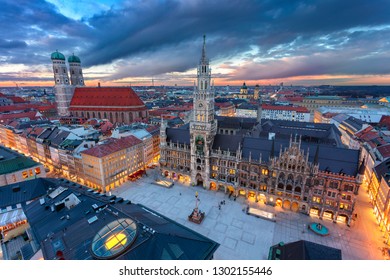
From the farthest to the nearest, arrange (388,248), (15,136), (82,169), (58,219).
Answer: (15,136)
(82,169)
(388,248)
(58,219)

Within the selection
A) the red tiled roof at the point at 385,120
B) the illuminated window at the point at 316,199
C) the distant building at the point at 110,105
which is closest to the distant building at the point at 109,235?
the illuminated window at the point at 316,199

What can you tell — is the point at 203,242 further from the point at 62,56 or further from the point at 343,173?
the point at 62,56

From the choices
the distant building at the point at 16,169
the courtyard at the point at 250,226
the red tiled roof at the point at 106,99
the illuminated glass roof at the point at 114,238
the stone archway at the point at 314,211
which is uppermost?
the red tiled roof at the point at 106,99

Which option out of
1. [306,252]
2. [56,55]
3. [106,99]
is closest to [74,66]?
[56,55]

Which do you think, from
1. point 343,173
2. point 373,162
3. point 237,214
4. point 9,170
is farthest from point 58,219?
point 373,162

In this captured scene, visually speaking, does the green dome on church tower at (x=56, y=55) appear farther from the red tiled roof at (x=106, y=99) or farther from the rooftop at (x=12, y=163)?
the rooftop at (x=12, y=163)

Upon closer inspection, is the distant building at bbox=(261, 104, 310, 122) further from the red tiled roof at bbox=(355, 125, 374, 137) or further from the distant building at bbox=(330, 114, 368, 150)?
the red tiled roof at bbox=(355, 125, 374, 137)

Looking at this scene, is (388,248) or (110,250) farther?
(388,248)

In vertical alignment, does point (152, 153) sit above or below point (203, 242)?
below
